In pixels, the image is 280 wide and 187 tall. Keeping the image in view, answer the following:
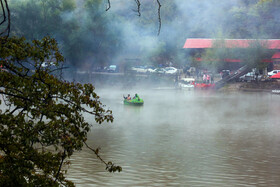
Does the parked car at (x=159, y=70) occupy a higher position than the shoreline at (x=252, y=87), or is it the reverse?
the parked car at (x=159, y=70)

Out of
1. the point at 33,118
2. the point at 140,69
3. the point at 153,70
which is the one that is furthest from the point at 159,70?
the point at 33,118

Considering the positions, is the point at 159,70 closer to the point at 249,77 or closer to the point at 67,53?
the point at 249,77

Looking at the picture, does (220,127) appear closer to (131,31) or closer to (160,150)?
(160,150)

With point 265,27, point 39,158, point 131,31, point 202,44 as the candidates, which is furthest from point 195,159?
Result: point 265,27

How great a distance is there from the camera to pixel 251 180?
18125mm

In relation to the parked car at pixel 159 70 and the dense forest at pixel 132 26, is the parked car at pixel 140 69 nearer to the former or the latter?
the dense forest at pixel 132 26

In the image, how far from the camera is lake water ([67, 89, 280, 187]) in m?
18.3

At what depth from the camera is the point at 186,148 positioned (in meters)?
24.3

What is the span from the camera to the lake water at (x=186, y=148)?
18.3 metres

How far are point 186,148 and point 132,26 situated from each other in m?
58.0

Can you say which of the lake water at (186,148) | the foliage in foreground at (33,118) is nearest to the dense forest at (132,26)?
the lake water at (186,148)

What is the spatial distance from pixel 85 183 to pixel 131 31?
200 feet

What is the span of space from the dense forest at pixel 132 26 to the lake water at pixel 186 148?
16.0 metres

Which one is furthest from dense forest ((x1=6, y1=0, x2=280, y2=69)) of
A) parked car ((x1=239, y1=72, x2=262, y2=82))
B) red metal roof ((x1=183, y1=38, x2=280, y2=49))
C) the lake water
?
the lake water
